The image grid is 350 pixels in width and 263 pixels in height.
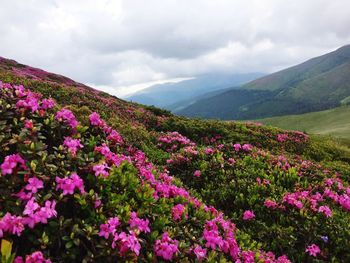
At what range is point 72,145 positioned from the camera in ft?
23.2

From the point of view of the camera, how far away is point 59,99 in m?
22.0

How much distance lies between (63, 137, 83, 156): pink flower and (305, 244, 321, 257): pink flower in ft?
20.4

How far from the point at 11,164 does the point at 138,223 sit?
2156mm

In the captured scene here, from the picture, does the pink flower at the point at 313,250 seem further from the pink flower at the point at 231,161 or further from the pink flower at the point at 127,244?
the pink flower at the point at 127,244

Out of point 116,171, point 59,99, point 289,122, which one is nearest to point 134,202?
point 116,171

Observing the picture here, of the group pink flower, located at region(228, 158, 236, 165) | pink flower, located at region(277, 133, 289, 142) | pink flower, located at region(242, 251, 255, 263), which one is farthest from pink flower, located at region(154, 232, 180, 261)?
pink flower, located at region(277, 133, 289, 142)

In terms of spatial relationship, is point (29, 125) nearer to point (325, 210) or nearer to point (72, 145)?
point (72, 145)

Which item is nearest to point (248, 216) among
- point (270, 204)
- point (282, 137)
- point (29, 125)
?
point (270, 204)

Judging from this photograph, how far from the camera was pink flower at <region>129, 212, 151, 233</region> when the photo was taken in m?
5.91

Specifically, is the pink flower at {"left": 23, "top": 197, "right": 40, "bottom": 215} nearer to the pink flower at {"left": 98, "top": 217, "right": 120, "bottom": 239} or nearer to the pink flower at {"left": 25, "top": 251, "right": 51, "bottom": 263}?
the pink flower at {"left": 25, "top": 251, "right": 51, "bottom": 263}

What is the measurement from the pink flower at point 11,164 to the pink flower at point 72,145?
1.02m

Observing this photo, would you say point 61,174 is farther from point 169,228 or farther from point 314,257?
point 314,257

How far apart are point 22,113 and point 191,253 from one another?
14.2 feet

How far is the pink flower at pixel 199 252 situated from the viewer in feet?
20.2
